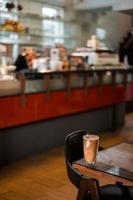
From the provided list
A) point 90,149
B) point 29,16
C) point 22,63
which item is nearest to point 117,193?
point 90,149

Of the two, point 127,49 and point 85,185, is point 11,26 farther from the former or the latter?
point 85,185

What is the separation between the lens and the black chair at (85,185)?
1577 millimetres

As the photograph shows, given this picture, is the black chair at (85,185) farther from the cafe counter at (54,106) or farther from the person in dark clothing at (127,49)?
the person in dark clothing at (127,49)

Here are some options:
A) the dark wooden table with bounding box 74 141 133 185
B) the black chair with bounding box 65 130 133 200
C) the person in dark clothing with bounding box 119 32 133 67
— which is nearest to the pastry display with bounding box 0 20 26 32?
the person in dark clothing with bounding box 119 32 133 67

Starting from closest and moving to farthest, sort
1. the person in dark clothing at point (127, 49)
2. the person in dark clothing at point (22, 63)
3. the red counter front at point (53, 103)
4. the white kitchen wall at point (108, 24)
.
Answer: the red counter front at point (53, 103) → the person in dark clothing at point (22, 63) → the white kitchen wall at point (108, 24) → the person in dark clothing at point (127, 49)

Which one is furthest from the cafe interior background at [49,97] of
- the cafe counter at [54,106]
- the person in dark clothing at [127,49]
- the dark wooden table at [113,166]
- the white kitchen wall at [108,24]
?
the person in dark clothing at [127,49]

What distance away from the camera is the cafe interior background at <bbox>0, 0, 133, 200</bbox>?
3648 millimetres

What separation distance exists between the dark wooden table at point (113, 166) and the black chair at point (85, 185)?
0.07 metres

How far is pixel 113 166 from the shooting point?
1793 mm

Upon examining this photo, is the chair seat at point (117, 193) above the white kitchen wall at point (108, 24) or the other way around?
the other way around

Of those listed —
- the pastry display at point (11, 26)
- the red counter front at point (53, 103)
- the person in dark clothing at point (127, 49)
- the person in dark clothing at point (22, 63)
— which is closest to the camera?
the red counter front at point (53, 103)

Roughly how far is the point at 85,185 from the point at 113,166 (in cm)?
26

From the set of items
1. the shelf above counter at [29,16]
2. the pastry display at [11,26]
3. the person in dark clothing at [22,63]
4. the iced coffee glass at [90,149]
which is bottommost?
the iced coffee glass at [90,149]

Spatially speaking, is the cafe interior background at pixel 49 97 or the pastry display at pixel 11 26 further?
the pastry display at pixel 11 26
